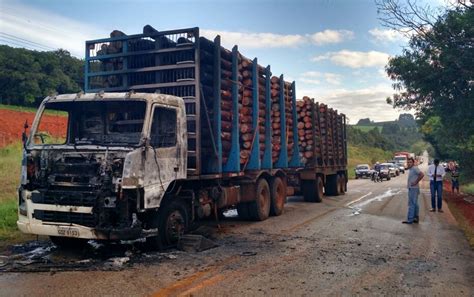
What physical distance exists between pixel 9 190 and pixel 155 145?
40.4ft

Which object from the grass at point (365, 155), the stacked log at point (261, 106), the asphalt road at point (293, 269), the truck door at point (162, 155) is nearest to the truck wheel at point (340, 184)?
the stacked log at point (261, 106)

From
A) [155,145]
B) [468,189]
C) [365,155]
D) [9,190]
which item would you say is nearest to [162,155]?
[155,145]

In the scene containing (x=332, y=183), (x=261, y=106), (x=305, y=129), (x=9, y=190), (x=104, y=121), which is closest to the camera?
(x=104, y=121)

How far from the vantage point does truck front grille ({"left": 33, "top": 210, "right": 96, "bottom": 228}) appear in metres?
6.17

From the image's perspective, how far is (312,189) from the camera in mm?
15617

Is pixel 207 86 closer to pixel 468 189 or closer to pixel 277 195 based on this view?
pixel 277 195

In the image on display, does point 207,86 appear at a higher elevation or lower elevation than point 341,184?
higher

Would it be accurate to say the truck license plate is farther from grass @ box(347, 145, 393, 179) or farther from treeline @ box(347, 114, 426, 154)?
treeline @ box(347, 114, 426, 154)

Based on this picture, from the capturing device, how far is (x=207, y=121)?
858cm

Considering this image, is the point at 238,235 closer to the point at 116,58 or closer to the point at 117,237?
the point at 117,237

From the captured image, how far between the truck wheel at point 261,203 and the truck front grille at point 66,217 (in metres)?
5.20

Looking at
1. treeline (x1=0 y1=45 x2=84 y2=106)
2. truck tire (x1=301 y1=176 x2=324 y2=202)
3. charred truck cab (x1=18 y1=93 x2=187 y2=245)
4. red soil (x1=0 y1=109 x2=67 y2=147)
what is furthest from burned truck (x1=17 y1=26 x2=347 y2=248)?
treeline (x1=0 y1=45 x2=84 y2=106)

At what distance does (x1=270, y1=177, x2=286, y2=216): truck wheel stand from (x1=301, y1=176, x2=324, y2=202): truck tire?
3.31 meters

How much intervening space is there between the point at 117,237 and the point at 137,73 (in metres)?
3.78
